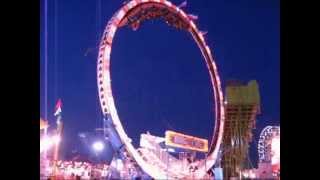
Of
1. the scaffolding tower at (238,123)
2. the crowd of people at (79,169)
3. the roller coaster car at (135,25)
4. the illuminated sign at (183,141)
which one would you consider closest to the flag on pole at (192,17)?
the roller coaster car at (135,25)

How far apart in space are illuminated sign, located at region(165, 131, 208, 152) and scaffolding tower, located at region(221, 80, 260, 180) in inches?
5.8

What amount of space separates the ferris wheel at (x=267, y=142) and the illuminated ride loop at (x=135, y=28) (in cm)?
27

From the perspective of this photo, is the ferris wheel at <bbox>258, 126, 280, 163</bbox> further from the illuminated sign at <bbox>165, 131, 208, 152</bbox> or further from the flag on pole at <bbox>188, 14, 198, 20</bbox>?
the flag on pole at <bbox>188, 14, 198, 20</bbox>

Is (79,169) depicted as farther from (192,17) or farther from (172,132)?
(192,17)

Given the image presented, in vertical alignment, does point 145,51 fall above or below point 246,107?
above

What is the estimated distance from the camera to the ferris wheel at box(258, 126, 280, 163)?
4.16m

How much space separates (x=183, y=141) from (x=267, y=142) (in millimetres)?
544

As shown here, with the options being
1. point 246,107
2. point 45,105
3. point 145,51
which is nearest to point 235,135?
Answer: point 246,107

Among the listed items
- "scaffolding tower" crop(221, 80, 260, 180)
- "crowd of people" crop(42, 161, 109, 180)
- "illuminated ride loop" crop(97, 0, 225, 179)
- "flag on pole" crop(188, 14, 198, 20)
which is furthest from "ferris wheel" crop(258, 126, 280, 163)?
"crowd of people" crop(42, 161, 109, 180)

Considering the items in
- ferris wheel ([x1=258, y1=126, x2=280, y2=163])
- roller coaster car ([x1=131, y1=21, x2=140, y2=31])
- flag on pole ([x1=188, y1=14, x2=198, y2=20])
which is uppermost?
flag on pole ([x1=188, y1=14, x2=198, y2=20])

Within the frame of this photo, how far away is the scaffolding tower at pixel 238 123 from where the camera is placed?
13.9 ft

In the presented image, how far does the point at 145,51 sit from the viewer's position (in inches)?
167
